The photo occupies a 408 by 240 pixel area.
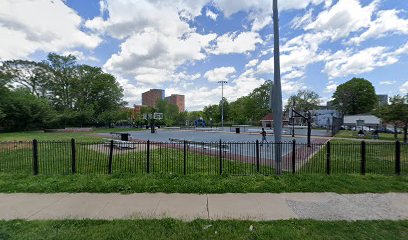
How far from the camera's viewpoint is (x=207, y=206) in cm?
484

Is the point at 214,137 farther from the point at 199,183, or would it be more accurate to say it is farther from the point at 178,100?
the point at 178,100

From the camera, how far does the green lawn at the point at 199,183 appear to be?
19.2 feet

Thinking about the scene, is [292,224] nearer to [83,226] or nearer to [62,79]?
[83,226]

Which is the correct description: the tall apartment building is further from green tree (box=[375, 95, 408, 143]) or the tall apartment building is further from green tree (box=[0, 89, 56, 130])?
green tree (box=[375, 95, 408, 143])

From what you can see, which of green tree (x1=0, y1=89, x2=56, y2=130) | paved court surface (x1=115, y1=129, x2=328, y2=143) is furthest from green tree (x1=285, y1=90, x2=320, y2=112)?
green tree (x1=0, y1=89, x2=56, y2=130)

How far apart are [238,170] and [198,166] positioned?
1.79 meters

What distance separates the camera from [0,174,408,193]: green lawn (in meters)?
5.84

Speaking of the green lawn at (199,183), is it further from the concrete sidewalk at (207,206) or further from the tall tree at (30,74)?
the tall tree at (30,74)

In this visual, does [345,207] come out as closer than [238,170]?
Yes

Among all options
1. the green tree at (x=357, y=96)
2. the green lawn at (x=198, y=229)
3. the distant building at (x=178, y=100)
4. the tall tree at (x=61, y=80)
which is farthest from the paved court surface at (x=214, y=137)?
the distant building at (x=178, y=100)

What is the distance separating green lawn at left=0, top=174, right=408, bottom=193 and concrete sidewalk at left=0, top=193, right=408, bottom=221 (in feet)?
1.00

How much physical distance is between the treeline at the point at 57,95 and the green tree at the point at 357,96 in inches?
2933

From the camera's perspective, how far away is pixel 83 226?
3949 millimetres

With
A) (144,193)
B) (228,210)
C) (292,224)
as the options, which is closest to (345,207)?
(292,224)
